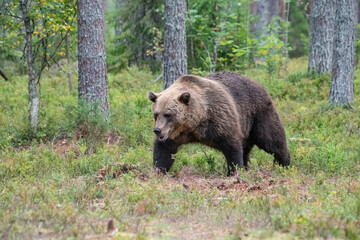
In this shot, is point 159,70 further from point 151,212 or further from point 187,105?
point 151,212

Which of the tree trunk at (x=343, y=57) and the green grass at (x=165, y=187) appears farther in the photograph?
the tree trunk at (x=343, y=57)

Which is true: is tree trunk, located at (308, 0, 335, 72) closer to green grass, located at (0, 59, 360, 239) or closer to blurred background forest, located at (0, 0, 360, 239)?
blurred background forest, located at (0, 0, 360, 239)

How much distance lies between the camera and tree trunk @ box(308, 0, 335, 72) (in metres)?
16.5

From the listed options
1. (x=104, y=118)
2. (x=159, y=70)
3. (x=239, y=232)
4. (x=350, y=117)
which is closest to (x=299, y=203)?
(x=239, y=232)

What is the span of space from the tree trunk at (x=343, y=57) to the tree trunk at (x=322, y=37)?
3417 millimetres

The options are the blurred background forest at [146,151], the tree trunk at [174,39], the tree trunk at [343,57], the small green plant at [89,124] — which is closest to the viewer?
the blurred background forest at [146,151]

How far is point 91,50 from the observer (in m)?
10.6

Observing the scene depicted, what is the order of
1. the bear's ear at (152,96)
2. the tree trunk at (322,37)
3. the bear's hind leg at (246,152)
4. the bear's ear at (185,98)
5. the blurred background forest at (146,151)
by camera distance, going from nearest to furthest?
the blurred background forest at (146,151)
the bear's ear at (185,98)
the bear's ear at (152,96)
the bear's hind leg at (246,152)
the tree trunk at (322,37)

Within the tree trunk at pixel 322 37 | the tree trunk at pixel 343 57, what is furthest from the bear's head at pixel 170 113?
the tree trunk at pixel 322 37

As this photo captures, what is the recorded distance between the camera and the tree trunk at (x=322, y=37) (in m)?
16.5

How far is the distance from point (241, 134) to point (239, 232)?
11.5 ft

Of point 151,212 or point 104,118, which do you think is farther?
point 104,118

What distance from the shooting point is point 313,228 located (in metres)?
4.49

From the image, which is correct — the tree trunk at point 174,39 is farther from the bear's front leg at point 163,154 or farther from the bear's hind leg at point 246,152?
the bear's front leg at point 163,154
